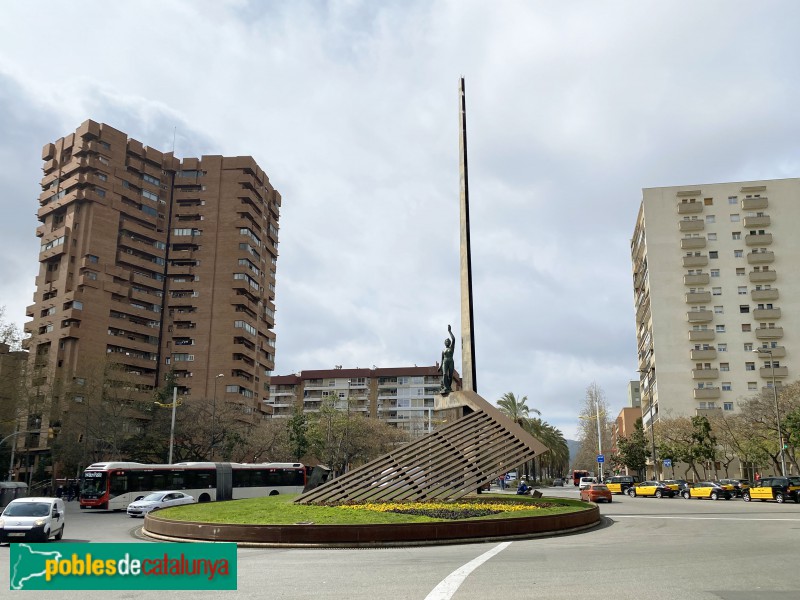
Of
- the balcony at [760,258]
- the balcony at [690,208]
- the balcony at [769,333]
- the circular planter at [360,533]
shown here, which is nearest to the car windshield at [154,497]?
the circular planter at [360,533]

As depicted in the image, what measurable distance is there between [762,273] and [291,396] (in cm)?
8335

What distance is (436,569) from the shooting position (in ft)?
40.1

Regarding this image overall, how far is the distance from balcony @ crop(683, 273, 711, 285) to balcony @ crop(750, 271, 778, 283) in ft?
14.7

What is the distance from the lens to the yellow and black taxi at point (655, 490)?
46750 millimetres

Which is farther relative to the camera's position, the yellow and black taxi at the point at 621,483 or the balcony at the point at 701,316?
the balcony at the point at 701,316

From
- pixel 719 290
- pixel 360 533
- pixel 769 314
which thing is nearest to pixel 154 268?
pixel 719 290

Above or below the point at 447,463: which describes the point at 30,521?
below

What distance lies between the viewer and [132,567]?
9.51 metres

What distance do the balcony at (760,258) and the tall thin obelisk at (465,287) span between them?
171 ft

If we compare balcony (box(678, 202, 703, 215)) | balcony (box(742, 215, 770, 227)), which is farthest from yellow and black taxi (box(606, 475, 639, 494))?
balcony (box(742, 215, 770, 227))

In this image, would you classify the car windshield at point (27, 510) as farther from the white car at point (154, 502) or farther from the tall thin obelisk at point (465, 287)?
the tall thin obelisk at point (465, 287)

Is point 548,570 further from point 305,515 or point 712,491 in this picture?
point 712,491

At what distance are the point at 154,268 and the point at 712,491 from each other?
7236cm

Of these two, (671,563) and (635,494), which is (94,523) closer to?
(671,563)
